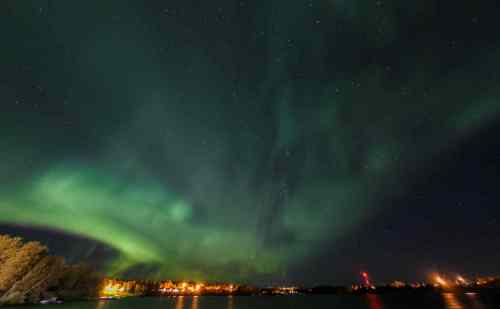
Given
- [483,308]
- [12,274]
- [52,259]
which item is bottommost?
[483,308]

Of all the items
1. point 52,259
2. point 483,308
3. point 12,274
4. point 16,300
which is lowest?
point 483,308

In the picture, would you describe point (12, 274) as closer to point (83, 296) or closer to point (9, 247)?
point (9, 247)

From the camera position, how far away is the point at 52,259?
84.3 meters

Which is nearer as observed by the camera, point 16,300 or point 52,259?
point 16,300

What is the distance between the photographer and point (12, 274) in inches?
2685

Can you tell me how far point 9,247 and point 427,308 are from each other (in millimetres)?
115657

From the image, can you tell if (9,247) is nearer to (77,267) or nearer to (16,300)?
(16,300)

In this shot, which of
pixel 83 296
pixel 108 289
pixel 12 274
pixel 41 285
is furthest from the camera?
pixel 108 289

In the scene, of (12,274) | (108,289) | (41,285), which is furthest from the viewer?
(108,289)

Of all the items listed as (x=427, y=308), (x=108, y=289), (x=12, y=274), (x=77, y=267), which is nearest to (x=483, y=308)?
(x=427, y=308)

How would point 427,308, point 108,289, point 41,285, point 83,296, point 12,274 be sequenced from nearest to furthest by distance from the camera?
point 12,274 < point 41,285 < point 427,308 < point 83,296 < point 108,289

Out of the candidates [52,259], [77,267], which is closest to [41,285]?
[52,259]

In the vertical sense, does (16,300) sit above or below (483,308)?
above

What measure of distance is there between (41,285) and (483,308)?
125937 mm
